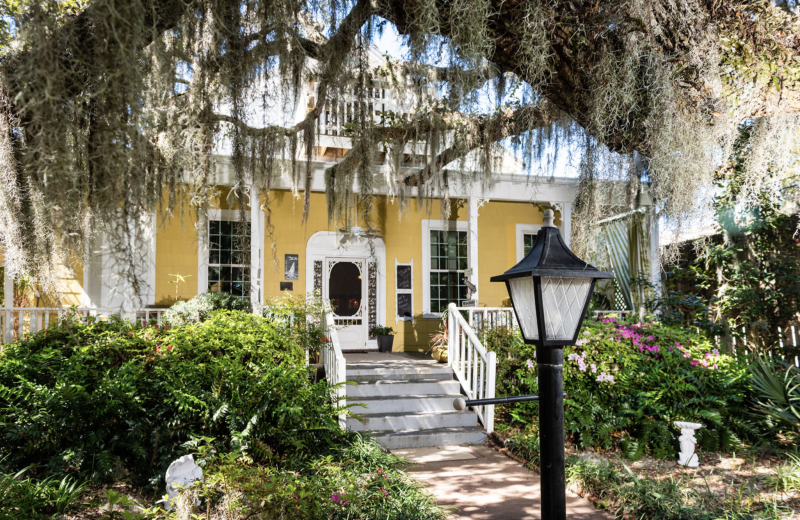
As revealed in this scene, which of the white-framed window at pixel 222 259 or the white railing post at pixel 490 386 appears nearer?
the white railing post at pixel 490 386

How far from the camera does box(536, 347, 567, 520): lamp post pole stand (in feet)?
5.62

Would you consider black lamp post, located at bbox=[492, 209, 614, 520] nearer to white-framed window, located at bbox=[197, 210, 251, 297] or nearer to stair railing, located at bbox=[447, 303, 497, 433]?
stair railing, located at bbox=[447, 303, 497, 433]

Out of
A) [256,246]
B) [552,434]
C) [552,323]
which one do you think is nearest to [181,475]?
[552,434]

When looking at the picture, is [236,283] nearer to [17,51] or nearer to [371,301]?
[371,301]

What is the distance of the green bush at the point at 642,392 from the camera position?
5.36m

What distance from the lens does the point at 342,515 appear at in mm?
3174

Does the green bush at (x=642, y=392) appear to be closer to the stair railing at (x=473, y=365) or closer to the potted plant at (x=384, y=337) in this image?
the stair railing at (x=473, y=365)

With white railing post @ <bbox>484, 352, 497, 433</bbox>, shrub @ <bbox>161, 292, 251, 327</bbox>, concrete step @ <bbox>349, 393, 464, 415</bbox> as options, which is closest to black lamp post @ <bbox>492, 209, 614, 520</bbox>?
white railing post @ <bbox>484, 352, 497, 433</bbox>

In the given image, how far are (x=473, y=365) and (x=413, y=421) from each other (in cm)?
118

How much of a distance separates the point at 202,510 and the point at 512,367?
4.35 meters

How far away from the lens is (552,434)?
175 cm

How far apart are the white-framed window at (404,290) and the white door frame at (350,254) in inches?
10.1

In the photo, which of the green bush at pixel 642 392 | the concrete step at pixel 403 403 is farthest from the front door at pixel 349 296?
the green bush at pixel 642 392

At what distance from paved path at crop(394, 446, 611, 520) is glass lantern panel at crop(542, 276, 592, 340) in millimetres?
2358
